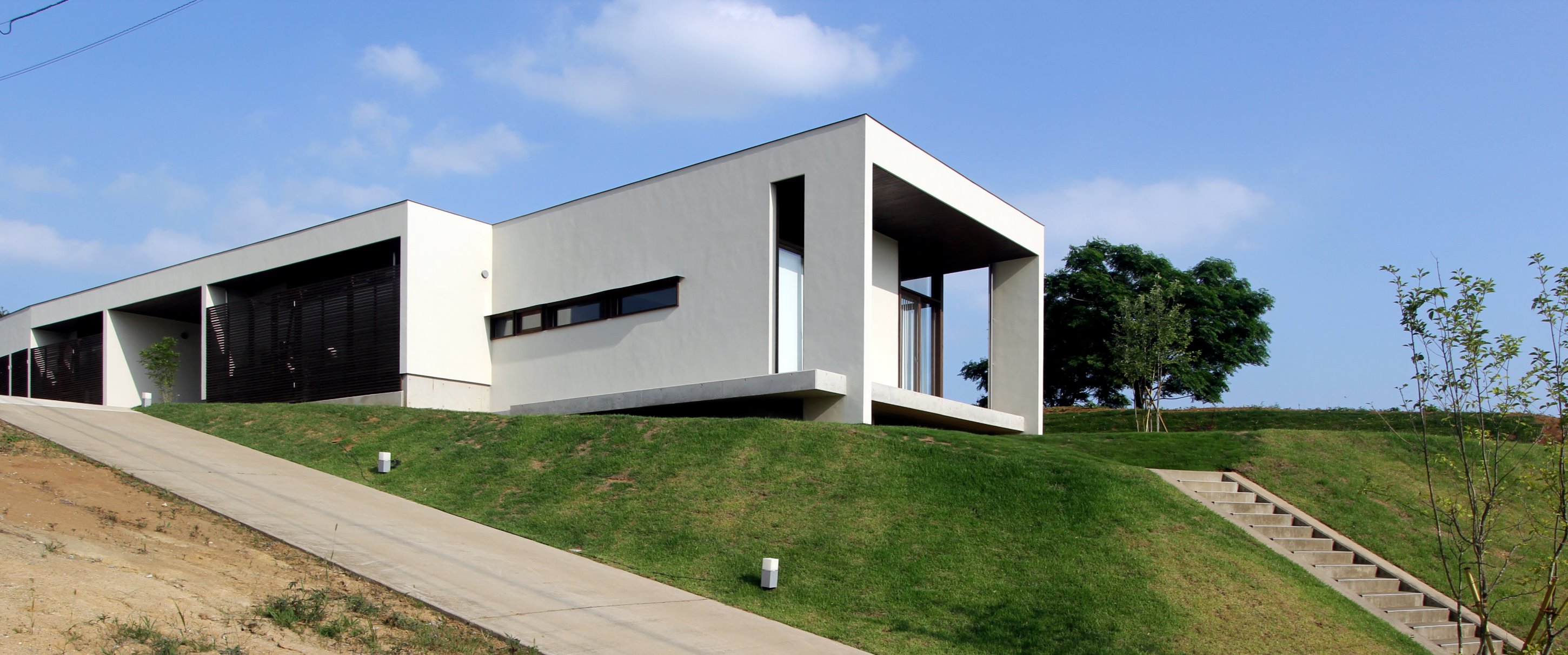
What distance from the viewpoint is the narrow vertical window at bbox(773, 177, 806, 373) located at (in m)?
20.5

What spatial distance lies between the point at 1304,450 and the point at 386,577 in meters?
14.7

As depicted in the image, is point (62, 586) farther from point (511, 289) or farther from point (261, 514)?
point (511, 289)

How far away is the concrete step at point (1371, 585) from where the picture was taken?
13688mm

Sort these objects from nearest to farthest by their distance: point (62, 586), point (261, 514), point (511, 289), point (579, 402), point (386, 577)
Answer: point (62, 586)
point (386, 577)
point (261, 514)
point (579, 402)
point (511, 289)

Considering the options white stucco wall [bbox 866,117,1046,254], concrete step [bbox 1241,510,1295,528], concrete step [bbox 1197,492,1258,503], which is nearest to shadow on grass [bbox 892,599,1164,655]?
concrete step [bbox 1241,510,1295,528]

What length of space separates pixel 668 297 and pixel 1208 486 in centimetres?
1089

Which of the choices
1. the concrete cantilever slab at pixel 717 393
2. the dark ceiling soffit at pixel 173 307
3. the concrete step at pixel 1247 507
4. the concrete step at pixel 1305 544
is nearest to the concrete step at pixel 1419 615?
the concrete step at pixel 1305 544

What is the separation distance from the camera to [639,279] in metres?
22.5

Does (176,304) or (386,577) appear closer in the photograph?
(386,577)

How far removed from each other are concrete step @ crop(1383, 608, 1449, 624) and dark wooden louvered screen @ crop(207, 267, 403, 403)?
19.1 meters

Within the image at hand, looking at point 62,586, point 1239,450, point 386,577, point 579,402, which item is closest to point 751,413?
point 579,402

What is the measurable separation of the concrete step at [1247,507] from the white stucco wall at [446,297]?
16.4 meters

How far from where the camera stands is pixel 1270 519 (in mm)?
15367

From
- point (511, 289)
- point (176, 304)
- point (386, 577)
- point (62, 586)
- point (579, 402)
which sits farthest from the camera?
point (176, 304)
